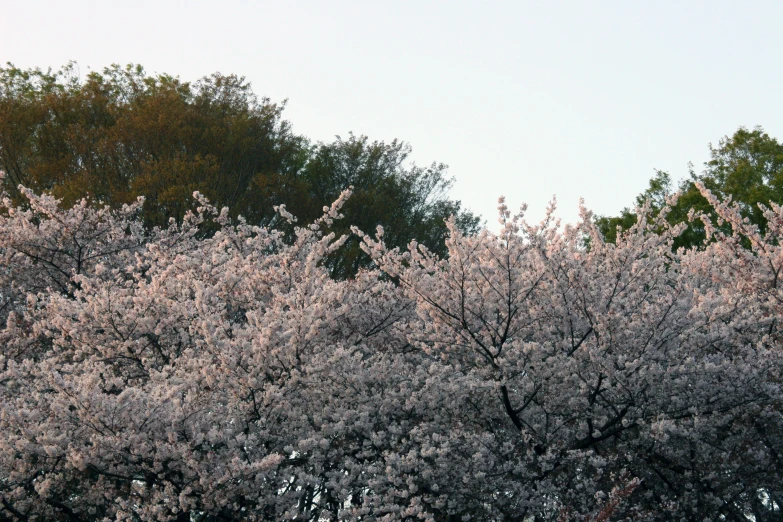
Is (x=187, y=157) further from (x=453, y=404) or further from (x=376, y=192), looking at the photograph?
(x=453, y=404)

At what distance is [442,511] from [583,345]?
7.85ft

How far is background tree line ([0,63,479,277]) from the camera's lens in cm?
2305

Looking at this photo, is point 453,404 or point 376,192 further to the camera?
point 376,192

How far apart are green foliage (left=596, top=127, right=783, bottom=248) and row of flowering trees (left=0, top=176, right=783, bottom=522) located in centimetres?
1628

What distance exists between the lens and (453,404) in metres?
8.84

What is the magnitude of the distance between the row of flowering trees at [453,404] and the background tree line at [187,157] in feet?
43.7

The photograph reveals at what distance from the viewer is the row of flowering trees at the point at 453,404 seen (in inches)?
315

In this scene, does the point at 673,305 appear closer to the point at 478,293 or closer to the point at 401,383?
the point at 478,293

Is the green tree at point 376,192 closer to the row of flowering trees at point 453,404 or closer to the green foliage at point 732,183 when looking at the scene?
the green foliage at point 732,183

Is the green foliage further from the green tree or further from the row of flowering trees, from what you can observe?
the row of flowering trees

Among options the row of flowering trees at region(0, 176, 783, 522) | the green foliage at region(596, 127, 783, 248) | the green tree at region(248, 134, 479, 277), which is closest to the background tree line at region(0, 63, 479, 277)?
the green tree at region(248, 134, 479, 277)

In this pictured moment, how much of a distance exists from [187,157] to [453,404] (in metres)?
17.3

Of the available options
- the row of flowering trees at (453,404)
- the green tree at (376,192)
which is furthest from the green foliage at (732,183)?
the row of flowering trees at (453,404)

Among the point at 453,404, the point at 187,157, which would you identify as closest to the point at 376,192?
the point at 187,157
